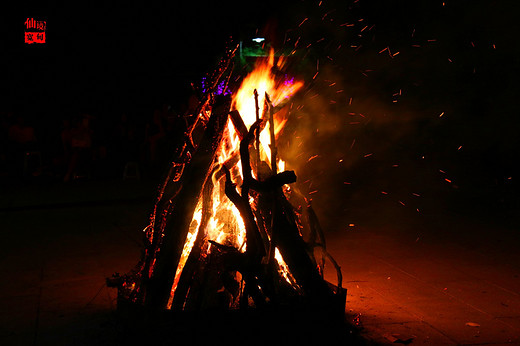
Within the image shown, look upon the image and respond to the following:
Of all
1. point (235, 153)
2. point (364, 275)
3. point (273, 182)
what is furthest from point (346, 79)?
point (273, 182)

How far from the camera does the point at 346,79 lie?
18.5 metres

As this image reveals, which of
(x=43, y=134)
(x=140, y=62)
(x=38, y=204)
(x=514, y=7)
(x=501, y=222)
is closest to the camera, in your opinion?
(x=501, y=222)

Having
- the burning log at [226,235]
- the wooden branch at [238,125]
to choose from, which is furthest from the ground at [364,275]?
the wooden branch at [238,125]

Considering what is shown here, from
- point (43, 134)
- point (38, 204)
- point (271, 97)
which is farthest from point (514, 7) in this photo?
point (43, 134)

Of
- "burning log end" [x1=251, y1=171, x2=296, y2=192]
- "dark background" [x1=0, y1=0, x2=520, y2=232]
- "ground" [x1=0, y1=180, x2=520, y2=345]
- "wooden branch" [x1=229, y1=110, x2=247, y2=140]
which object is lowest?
"ground" [x1=0, y1=180, x2=520, y2=345]

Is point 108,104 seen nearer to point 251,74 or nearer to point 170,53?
point 170,53

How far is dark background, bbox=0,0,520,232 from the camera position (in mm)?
13016

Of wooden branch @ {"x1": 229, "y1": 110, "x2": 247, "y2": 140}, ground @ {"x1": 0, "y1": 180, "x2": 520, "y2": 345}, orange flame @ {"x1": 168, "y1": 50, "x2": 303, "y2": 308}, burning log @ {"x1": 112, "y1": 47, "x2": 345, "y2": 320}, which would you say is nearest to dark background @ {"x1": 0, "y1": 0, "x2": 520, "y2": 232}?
ground @ {"x1": 0, "y1": 180, "x2": 520, "y2": 345}

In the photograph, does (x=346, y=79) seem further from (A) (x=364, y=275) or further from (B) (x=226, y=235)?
(B) (x=226, y=235)

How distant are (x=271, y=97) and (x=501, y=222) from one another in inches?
220

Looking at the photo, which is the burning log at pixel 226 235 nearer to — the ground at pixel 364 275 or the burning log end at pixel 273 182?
the burning log end at pixel 273 182

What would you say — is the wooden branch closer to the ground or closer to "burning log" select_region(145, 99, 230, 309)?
"burning log" select_region(145, 99, 230, 309)

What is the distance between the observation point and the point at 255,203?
13.8ft

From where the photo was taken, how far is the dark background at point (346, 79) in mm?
13016
